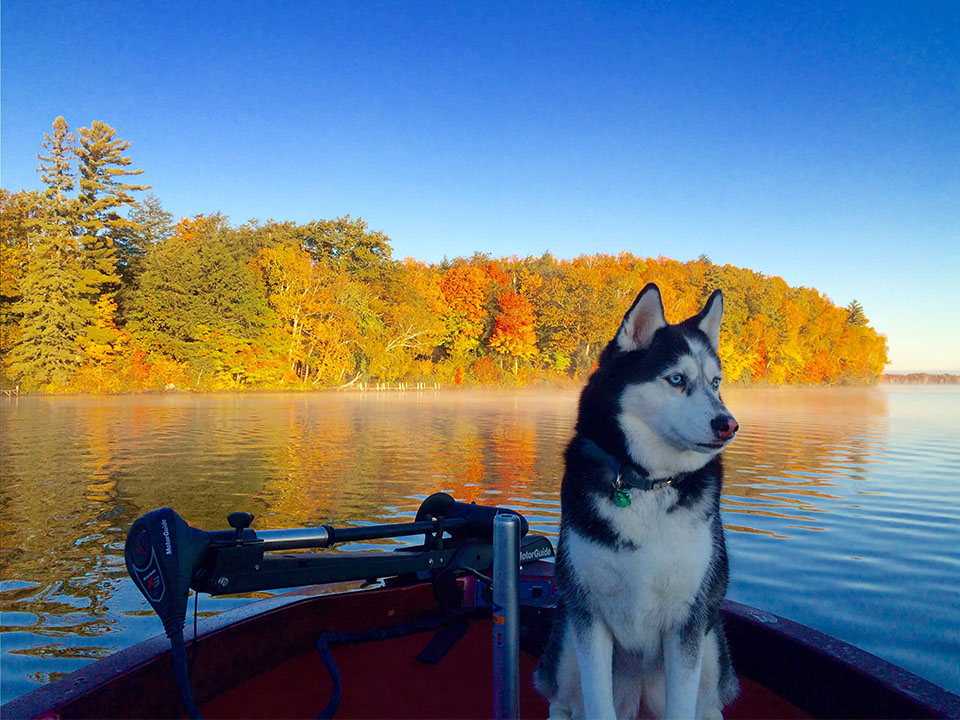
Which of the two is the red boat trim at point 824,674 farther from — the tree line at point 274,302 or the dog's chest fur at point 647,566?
the tree line at point 274,302

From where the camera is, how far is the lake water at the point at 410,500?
5148mm

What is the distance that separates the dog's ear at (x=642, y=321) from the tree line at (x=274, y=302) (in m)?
37.0

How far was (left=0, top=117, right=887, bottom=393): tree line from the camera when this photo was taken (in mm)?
33969

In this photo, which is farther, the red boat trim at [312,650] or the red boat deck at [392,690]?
the red boat deck at [392,690]

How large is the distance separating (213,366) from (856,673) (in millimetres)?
39067

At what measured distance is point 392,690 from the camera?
2.52 meters

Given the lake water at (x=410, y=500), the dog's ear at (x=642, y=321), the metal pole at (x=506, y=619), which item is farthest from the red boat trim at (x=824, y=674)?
the lake water at (x=410, y=500)

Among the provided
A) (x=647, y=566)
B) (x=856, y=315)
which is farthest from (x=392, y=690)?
(x=856, y=315)

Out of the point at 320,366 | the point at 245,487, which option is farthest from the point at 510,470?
the point at 320,366

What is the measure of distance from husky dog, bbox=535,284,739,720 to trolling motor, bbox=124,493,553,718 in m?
0.28

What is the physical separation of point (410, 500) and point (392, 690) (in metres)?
7.11

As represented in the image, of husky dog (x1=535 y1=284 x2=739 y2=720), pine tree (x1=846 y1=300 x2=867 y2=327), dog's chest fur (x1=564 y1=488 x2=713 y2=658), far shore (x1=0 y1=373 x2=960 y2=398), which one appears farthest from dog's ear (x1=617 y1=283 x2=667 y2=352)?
pine tree (x1=846 y1=300 x2=867 y2=327)

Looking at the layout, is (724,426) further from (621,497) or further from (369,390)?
(369,390)

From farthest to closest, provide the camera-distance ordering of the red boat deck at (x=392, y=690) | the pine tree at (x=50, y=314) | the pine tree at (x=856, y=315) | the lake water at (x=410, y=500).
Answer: the pine tree at (x=856, y=315) → the pine tree at (x=50, y=314) → the lake water at (x=410, y=500) → the red boat deck at (x=392, y=690)
